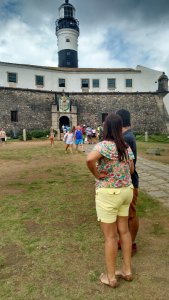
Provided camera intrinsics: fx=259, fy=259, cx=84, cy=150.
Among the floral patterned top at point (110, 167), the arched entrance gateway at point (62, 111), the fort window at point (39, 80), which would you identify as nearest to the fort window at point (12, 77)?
the fort window at point (39, 80)

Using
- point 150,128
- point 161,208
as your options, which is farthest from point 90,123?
point 161,208

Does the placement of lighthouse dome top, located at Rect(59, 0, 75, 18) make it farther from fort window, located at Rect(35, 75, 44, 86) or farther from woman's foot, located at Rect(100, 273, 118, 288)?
woman's foot, located at Rect(100, 273, 118, 288)

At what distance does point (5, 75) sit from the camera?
102 feet

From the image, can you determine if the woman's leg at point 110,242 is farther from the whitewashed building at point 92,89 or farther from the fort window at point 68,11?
the fort window at point 68,11

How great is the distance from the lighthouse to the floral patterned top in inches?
1498

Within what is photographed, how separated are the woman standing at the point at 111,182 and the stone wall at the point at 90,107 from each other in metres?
29.7

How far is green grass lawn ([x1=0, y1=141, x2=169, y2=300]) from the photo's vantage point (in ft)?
8.86

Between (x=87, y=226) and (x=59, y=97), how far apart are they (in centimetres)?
3011

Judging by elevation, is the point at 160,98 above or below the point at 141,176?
above

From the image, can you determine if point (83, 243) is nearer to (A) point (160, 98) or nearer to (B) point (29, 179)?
(B) point (29, 179)

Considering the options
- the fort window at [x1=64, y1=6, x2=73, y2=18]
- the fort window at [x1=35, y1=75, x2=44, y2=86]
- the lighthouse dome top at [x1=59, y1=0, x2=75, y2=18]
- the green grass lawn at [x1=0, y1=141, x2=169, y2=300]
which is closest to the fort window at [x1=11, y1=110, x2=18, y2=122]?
the fort window at [x1=35, y1=75, x2=44, y2=86]

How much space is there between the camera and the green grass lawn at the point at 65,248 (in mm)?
2701

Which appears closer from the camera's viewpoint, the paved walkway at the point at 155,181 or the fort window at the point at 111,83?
the paved walkway at the point at 155,181

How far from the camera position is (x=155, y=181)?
7.51 m
